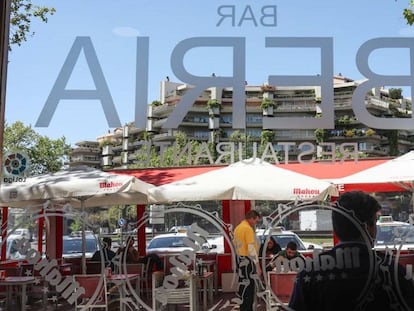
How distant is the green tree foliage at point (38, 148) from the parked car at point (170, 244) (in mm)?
1312

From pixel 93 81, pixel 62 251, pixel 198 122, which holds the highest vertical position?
pixel 93 81

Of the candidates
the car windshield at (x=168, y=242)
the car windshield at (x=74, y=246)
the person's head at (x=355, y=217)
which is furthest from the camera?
the car windshield at (x=74, y=246)

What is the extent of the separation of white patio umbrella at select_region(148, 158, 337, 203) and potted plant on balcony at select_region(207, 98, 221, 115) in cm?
62

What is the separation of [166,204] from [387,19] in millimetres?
2795

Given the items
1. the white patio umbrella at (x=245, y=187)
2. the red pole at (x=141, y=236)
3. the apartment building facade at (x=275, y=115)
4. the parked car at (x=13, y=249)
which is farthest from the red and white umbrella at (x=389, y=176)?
the parked car at (x=13, y=249)

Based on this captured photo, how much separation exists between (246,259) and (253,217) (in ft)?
1.60

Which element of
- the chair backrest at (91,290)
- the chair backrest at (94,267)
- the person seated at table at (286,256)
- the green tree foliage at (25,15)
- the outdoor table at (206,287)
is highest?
the green tree foliage at (25,15)

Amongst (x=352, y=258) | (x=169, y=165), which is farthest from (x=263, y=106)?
(x=352, y=258)

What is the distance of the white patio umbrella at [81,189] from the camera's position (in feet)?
15.6

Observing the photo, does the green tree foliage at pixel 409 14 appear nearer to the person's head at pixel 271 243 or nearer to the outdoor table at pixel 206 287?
the person's head at pixel 271 243

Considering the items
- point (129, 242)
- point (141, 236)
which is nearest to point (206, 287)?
point (141, 236)

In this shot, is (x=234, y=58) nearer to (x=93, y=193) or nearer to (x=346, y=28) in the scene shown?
(x=346, y=28)

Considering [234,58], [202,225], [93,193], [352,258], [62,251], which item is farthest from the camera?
[93,193]

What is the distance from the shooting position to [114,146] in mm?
4746
